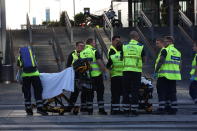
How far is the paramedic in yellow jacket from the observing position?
44.7 feet

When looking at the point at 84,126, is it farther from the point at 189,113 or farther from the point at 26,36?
the point at 26,36

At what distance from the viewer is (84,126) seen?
38.7 ft

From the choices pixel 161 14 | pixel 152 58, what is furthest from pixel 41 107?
pixel 161 14

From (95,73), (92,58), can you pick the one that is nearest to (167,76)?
(95,73)

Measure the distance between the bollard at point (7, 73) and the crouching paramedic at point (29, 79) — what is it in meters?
9.96

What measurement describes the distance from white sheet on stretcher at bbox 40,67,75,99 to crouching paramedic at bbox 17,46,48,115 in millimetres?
171

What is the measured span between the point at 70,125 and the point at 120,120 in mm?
1202

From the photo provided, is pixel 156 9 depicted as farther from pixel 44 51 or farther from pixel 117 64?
pixel 117 64

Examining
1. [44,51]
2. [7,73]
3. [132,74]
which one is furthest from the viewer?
[44,51]

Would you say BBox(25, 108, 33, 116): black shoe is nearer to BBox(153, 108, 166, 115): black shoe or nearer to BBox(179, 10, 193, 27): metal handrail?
BBox(153, 108, 166, 115): black shoe

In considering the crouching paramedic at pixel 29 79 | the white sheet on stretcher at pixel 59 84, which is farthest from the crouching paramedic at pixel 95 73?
the crouching paramedic at pixel 29 79

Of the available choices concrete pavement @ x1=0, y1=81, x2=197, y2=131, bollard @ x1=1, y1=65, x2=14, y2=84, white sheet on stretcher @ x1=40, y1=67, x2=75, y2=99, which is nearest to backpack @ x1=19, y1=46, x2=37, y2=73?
white sheet on stretcher @ x1=40, y1=67, x2=75, y2=99

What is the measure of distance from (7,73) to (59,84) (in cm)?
1041

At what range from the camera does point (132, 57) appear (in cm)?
1327
